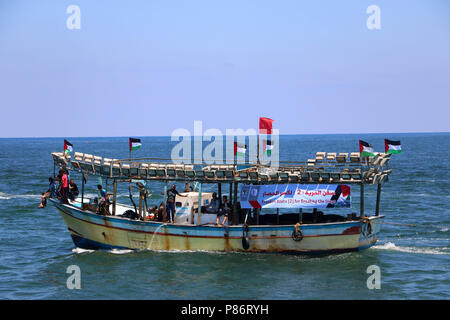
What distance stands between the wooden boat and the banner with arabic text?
2.0 inches

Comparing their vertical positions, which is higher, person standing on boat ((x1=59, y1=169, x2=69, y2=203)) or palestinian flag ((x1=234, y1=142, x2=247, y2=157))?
palestinian flag ((x1=234, y1=142, x2=247, y2=157))

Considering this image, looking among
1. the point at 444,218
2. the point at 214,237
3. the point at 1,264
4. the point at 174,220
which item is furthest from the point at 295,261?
the point at 444,218

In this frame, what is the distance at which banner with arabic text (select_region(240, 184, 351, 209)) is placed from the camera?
3055 centimetres

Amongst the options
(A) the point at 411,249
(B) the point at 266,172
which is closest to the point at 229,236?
(B) the point at 266,172

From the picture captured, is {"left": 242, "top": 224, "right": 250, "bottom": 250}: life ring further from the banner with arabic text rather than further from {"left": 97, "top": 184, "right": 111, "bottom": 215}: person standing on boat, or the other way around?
{"left": 97, "top": 184, "right": 111, "bottom": 215}: person standing on boat

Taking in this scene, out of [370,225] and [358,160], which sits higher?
[358,160]

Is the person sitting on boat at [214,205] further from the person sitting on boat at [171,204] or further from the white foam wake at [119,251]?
the white foam wake at [119,251]

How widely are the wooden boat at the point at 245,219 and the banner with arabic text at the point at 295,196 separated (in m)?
0.05

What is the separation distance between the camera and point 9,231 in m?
41.2

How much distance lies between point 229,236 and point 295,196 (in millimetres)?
3863

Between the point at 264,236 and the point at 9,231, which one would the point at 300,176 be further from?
the point at 9,231

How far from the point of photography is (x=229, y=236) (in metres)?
30.5

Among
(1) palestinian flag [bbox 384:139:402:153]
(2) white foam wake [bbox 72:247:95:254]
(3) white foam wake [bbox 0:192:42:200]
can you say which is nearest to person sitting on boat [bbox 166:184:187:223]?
(2) white foam wake [bbox 72:247:95:254]

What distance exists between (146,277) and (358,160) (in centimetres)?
1192
